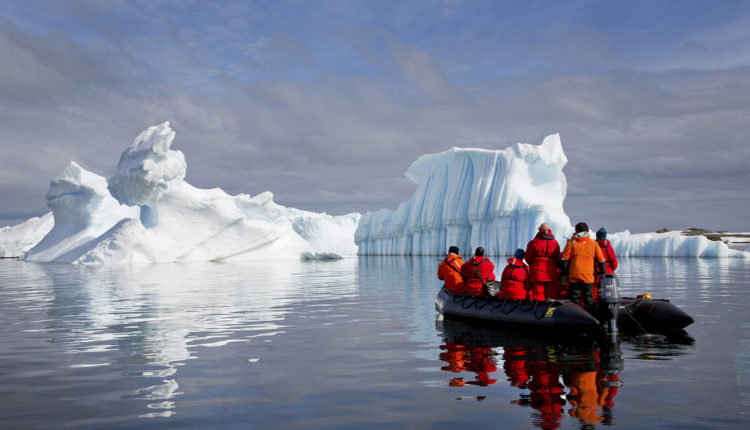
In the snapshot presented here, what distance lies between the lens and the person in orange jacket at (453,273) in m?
13.4

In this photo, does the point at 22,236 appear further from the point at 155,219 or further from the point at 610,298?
the point at 610,298

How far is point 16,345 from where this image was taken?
10125 millimetres

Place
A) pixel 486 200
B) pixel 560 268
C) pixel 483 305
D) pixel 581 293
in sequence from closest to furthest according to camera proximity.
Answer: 1. pixel 581 293
2. pixel 560 268
3. pixel 483 305
4. pixel 486 200

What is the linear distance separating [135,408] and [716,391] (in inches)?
236

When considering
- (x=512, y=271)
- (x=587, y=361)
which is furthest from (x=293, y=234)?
(x=587, y=361)

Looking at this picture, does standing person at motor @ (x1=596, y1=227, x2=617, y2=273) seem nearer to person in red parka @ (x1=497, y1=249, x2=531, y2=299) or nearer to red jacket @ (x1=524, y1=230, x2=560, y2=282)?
red jacket @ (x1=524, y1=230, x2=560, y2=282)

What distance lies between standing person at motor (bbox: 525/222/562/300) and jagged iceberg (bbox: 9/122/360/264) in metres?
33.6

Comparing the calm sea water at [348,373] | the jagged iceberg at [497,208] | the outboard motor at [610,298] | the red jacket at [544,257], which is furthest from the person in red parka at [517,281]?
the jagged iceberg at [497,208]

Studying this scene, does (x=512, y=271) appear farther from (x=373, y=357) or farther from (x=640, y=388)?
(x=640, y=388)

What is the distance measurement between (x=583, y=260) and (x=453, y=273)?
12.0 ft

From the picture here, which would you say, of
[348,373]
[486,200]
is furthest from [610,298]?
[486,200]

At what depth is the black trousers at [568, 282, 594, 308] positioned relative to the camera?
34.3 ft

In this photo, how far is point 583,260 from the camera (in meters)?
10.4

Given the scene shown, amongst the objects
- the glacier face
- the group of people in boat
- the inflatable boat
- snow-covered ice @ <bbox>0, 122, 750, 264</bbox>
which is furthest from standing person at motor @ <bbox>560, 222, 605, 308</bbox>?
the glacier face
